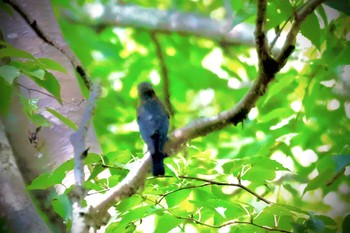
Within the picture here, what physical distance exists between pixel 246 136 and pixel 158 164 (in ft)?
6.01

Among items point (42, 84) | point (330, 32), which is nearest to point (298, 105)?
point (330, 32)

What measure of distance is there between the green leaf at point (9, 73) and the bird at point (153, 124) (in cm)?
51

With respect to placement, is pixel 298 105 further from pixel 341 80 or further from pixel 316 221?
pixel 316 221

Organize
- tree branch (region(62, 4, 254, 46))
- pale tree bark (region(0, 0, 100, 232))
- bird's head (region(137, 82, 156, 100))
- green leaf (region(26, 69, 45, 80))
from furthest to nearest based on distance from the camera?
1. tree branch (region(62, 4, 254, 46))
2. bird's head (region(137, 82, 156, 100))
3. pale tree bark (region(0, 0, 100, 232))
4. green leaf (region(26, 69, 45, 80))

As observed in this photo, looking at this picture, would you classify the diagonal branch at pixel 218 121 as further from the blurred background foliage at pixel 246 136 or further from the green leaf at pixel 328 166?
the green leaf at pixel 328 166

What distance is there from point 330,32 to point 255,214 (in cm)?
75

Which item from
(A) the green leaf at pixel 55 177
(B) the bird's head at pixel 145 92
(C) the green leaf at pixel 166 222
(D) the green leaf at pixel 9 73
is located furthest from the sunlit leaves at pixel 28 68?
(B) the bird's head at pixel 145 92

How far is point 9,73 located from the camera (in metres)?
1.46

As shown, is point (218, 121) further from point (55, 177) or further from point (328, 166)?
point (55, 177)

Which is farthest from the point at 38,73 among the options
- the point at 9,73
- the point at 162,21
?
the point at 162,21

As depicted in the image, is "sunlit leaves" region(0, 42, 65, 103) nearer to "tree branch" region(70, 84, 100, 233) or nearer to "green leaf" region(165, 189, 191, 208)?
"tree branch" region(70, 84, 100, 233)

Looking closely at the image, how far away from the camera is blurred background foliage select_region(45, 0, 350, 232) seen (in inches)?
64.1

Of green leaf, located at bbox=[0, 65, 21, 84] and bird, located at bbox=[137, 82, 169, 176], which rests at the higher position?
green leaf, located at bbox=[0, 65, 21, 84]

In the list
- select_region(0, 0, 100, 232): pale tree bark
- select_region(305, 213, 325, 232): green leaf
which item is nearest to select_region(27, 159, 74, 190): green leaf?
select_region(0, 0, 100, 232): pale tree bark
